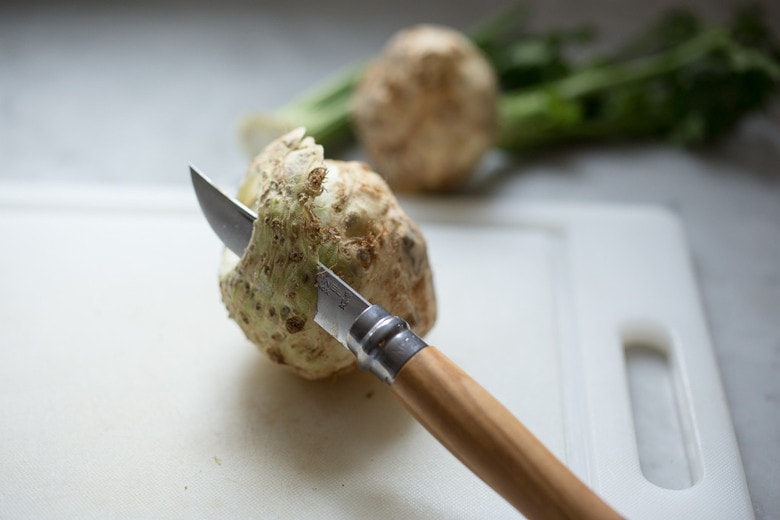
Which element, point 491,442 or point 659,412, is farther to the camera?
point 659,412

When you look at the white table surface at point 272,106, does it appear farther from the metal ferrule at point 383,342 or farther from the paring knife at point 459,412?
the metal ferrule at point 383,342

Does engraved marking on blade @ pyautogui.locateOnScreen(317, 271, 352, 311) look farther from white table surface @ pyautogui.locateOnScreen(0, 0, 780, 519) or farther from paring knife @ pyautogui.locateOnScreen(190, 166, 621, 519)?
white table surface @ pyautogui.locateOnScreen(0, 0, 780, 519)

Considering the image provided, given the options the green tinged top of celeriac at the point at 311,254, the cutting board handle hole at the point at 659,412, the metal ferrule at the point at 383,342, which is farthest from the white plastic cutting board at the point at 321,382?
the metal ferrule at the point at 383,342

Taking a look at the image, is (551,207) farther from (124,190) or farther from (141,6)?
(141,6)

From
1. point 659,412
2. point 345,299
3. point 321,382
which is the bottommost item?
point 659,412

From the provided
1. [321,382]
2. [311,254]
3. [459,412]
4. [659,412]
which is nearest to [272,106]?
[321,382]

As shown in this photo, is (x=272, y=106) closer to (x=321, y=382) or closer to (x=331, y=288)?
(x=321, y=382)

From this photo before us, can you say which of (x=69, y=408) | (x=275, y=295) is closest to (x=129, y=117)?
(x=69, y=408)
